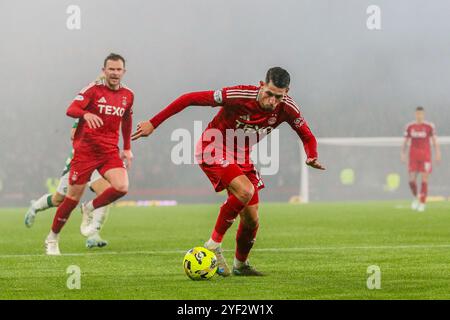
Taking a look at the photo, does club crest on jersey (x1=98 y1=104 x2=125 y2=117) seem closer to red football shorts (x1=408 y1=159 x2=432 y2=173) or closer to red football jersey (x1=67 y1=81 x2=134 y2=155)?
red football jersey (x1=67 y1=81 x2=134 y2=155)

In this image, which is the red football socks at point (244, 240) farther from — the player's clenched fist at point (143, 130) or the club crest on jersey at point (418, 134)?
the club crest on jersey at point (418, 134)

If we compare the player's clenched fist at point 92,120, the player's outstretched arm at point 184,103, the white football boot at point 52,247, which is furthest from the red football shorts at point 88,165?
the player's outstretched arm at point 184,103

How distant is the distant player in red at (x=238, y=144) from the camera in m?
7.35

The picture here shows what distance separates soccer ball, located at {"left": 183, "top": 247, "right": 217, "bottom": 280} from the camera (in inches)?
278

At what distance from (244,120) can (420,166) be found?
1366 centimetres

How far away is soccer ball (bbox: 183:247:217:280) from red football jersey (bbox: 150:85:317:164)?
920 millimetres

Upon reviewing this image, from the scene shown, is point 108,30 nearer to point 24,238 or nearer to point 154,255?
point 24,238

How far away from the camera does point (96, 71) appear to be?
36.0m

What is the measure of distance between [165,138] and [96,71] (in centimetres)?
394

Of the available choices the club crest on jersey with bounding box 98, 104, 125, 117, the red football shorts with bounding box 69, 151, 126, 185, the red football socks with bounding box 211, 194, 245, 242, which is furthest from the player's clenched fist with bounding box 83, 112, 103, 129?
the red football socks with bounding box 211, 194, 245, 242

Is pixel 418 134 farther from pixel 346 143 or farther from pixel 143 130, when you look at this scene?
pixel 143 130

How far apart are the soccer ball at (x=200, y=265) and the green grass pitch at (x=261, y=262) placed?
13cm

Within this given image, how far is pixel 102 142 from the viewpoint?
1059 centimetres

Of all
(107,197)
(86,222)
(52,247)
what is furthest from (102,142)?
(52,247)
